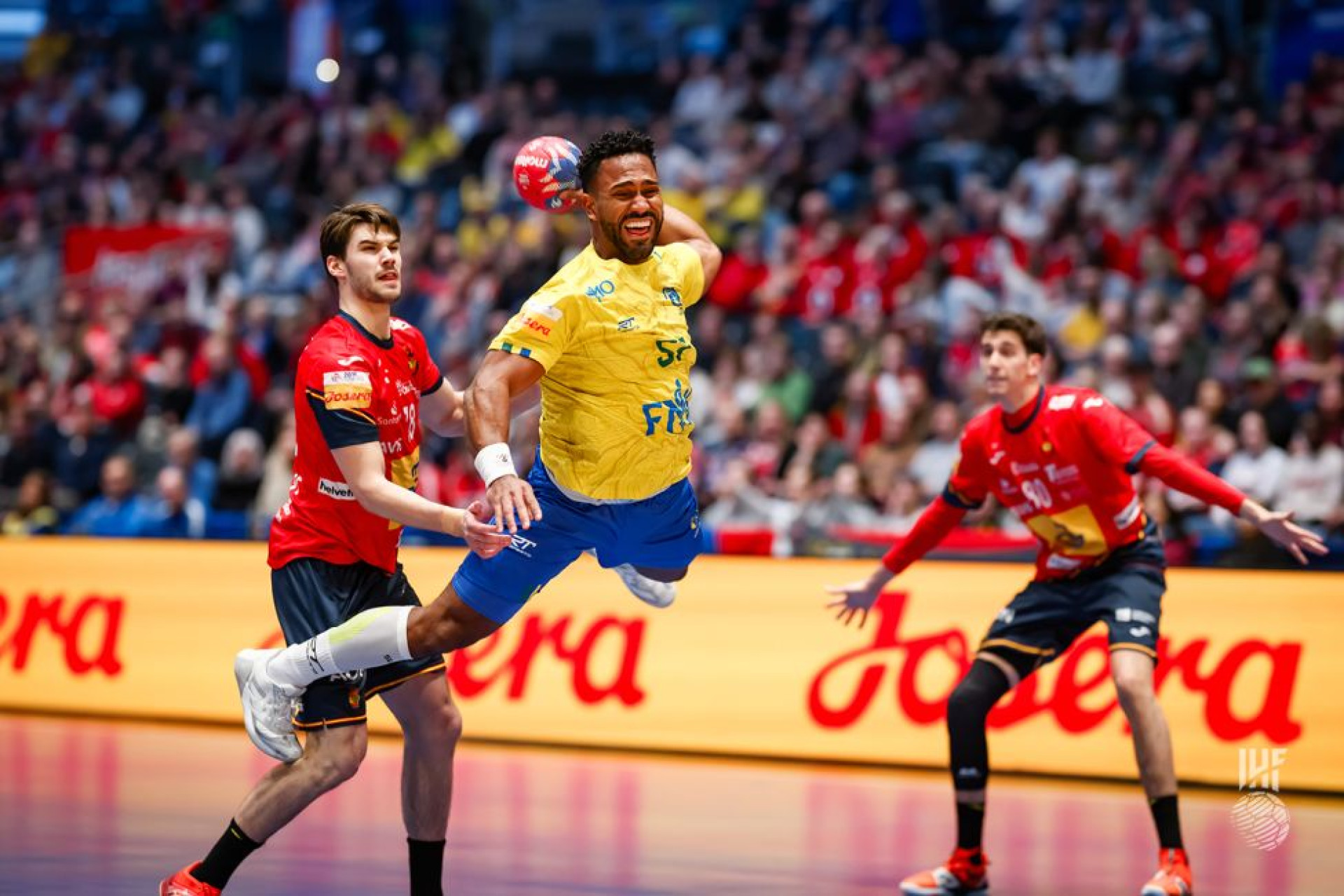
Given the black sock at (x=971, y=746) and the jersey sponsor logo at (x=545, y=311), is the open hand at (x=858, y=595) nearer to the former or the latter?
the black sock at (x=971, y=746)

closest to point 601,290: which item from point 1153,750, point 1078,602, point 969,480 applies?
point 969,480

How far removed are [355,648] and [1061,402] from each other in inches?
133

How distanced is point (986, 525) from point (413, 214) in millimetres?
10549

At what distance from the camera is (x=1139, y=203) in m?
17.9

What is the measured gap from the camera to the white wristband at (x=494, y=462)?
7.09 metres

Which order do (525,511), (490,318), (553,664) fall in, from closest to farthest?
(525,511) → (553,664) → (490,318)

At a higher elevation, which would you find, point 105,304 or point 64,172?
point 64,172

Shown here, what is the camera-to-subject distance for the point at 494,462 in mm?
7133

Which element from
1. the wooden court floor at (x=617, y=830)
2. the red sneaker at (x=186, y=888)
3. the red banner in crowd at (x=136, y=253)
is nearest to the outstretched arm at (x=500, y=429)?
the red sneaker at (x=186, y=888)

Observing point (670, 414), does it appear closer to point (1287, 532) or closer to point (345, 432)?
point (345, 432)

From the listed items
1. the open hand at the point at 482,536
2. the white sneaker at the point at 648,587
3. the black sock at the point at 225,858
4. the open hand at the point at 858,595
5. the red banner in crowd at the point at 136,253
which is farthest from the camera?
the red banner in crowd at the point at 136,253

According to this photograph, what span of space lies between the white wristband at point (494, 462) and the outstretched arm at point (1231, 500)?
9.49 feet

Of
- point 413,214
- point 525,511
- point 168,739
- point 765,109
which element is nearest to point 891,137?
point 765,109

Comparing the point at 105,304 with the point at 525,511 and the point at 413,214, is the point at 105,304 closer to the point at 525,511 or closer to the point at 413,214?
the point at 413,214
